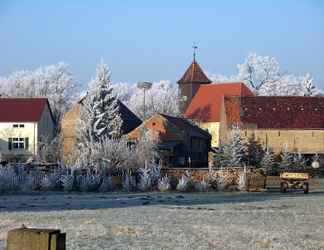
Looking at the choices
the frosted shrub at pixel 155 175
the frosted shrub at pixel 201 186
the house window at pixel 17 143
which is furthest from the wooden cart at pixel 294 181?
the house window at pixel 17 143

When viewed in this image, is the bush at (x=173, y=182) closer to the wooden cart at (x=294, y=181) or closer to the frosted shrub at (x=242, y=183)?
the frosted shrub at (x=242, y=183)

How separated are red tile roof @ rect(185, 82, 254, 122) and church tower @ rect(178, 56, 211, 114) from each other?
15.1ft

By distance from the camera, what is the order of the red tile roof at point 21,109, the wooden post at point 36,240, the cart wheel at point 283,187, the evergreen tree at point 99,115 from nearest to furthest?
the wooden post at point 36,240
the cart wheel at point 283,187
the evergreen tree at point 99,115
the red tile roof at point 21,109

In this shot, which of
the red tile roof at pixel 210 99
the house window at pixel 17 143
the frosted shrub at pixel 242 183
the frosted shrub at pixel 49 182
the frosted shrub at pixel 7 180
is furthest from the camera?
the red tile roof at pixel 210 99

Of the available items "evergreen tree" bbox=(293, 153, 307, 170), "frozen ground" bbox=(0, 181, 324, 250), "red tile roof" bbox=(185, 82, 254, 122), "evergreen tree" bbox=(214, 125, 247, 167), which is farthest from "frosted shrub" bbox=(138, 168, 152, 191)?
"red tile roof" bbox=(185, 82, 254, 122)

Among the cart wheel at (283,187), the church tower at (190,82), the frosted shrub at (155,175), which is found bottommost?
the cart wheel at (283,187)

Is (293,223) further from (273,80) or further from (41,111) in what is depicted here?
(273,80)

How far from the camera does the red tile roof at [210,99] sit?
92875 millimetres

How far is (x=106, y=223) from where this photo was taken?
60.2 ft

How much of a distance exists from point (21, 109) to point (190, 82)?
1444 inches

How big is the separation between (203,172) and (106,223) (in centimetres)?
2543

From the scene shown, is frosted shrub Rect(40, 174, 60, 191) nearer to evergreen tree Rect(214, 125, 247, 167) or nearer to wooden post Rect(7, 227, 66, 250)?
evergreen tree Rect(214, 125, 247, 167)

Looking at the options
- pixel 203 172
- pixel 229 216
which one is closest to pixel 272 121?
pixel 203 172

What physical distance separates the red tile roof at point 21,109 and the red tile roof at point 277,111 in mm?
22110
